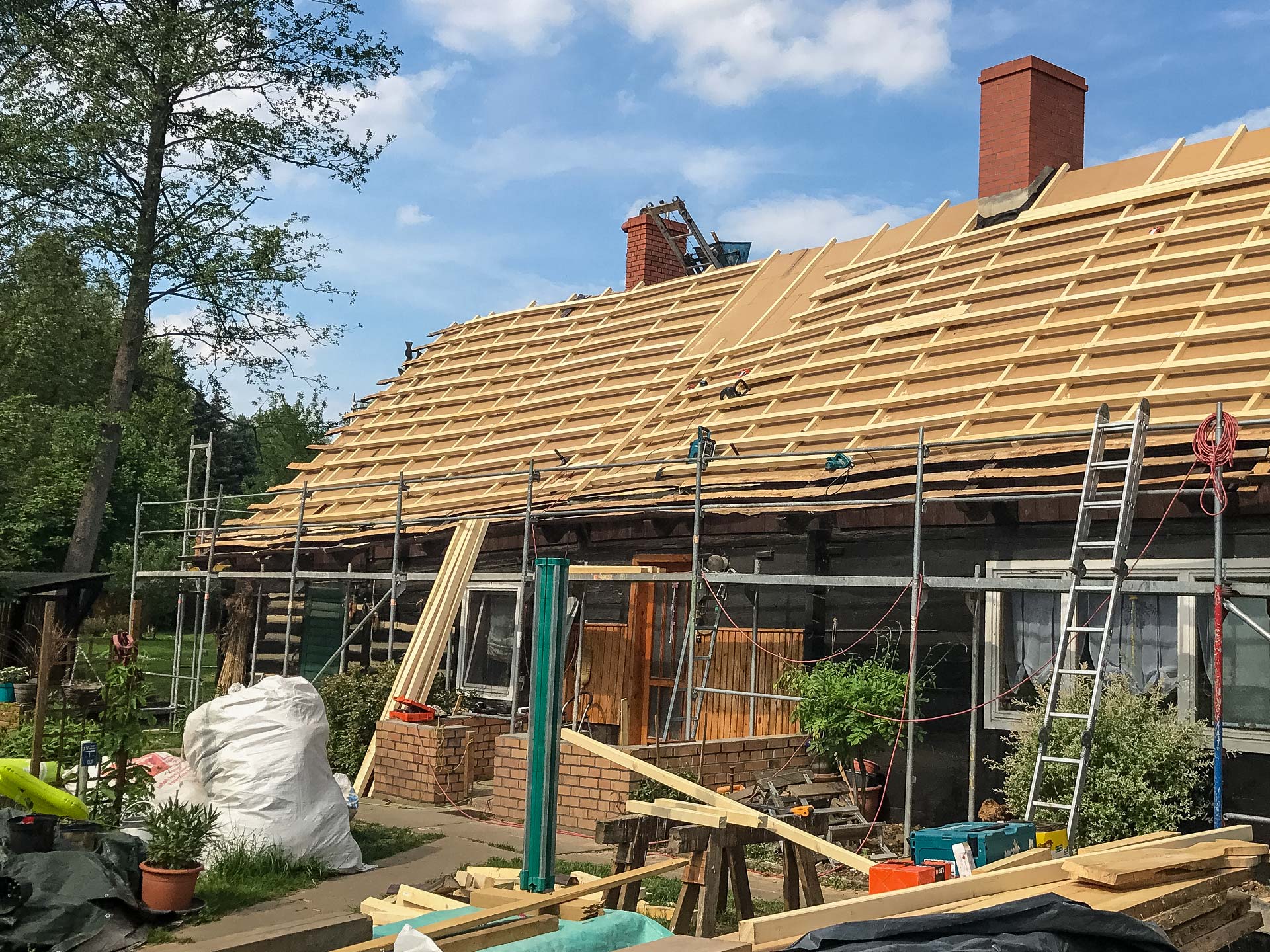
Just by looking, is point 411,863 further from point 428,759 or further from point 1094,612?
point 1094,612

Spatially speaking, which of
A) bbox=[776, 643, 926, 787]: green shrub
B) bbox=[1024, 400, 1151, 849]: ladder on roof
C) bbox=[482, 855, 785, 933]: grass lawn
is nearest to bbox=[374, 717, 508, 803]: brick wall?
bbox=[482, 855, 785, 933]: grass lawn

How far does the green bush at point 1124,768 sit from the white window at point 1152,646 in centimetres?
36

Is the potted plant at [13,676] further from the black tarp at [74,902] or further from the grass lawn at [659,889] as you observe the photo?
the grass lawn at [659,889]

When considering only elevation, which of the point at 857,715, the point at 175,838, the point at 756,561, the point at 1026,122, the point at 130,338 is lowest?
the point at 175,838

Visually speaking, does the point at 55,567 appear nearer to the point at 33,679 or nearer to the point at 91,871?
the point at 33,679

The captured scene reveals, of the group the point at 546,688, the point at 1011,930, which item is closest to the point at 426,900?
the point at 546,688

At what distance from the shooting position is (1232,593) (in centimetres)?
752

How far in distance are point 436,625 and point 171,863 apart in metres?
5.91

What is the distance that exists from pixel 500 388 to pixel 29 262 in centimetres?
981

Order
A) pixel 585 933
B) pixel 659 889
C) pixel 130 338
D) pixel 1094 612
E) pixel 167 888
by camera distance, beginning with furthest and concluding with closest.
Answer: pixel 130 338 → pixel 1094 612 → pixel 659 889 → pixel 167 888 → pixel 585 933

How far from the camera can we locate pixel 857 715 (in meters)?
9.73

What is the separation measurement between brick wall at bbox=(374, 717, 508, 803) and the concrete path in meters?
0.22

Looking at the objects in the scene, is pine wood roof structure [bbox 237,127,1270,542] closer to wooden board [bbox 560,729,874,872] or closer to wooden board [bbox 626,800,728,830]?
wooden board [bbox 560,729,874,872]

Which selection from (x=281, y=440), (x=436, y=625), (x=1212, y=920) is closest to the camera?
(x=1212, y=920)
